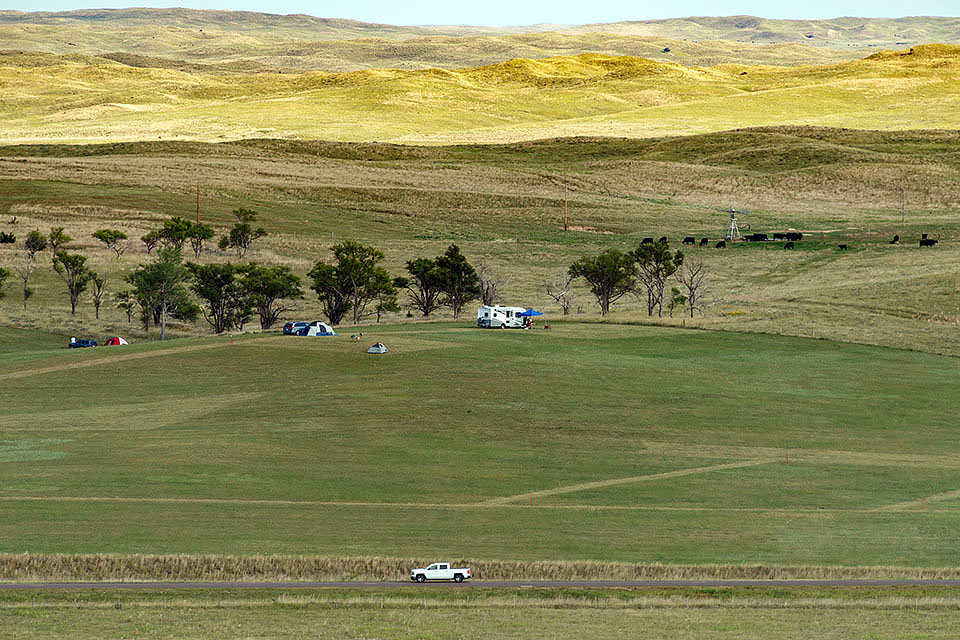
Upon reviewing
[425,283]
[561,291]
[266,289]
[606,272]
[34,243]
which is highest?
[34,243]

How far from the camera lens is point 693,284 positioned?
102 metres

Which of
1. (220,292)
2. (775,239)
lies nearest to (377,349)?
(220,292)

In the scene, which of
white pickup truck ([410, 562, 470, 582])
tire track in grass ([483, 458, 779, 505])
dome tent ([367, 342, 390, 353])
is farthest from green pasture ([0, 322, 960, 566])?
white pickup truck ([410, 562, 470, 582])

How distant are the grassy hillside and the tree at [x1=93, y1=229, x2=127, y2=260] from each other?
1.05 m

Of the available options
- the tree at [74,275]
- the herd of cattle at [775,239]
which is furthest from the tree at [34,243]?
the herd of cattle at [775,239]

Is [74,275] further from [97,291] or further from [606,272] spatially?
[606,272]

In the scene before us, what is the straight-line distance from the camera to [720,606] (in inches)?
1352

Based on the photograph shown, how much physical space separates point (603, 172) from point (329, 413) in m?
135

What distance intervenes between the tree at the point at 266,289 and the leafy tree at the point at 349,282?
1.95m

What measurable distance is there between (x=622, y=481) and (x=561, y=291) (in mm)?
53235

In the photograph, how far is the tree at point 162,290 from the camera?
8569cm

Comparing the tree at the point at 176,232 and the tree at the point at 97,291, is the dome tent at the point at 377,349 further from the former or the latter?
the tree at the point at 176,232

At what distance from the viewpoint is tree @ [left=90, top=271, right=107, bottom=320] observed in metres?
91.9

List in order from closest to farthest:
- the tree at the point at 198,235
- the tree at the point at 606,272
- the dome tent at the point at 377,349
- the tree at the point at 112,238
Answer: the dome tent at the point at 377,349, the tree at the point at 606,272, the tree at the point at 112,238, the tree at the point at 198,235
